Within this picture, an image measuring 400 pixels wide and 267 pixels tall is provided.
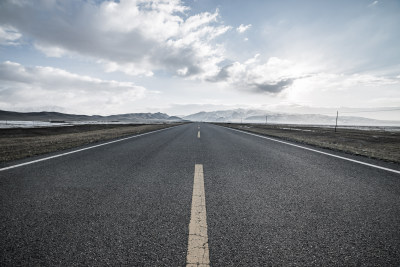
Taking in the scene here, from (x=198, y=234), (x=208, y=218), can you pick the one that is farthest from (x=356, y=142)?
(x=198, y=234)

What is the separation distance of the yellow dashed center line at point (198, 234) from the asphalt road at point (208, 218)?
53 mm

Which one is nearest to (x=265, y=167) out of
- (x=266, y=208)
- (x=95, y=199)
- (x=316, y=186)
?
(x=316, y=186)

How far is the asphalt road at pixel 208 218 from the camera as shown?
4.78 feet

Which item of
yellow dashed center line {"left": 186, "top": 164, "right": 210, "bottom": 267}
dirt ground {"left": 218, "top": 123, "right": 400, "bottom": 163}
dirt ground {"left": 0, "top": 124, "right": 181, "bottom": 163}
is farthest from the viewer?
dirt ground {"left": 218, "top": 123, "right": 400, "bottom": 163}

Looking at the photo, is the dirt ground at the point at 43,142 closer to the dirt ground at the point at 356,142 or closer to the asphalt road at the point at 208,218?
the asphalt road at the point at 208,218

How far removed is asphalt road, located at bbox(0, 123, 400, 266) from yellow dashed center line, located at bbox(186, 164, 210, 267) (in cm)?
5

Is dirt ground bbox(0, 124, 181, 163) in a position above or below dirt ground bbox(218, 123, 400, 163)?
below

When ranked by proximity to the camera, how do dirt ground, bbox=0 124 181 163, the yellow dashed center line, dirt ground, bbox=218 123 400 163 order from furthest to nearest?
1. dirt ground, bbox=218 123 400 163
2. dirt ground, bbox=0 124 181 163
3. the yellow dashed center line

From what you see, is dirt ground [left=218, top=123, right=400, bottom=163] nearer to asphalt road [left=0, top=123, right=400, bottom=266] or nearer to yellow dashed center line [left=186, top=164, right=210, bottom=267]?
asphalt road [left=0, top=123, right=400, bottom=266]

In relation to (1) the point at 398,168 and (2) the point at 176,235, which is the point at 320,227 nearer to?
(2) the point at 176,235

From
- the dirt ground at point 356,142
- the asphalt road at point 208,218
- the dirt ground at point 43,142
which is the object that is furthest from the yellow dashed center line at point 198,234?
the dirt ground at point 356,142

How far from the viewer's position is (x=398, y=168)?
14.0ft

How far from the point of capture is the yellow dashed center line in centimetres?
139

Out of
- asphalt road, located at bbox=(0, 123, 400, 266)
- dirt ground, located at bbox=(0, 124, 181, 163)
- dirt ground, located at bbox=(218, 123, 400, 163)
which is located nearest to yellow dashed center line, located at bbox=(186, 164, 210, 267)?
asphalt road, located at bbox=(0, 123, 400, 266)
